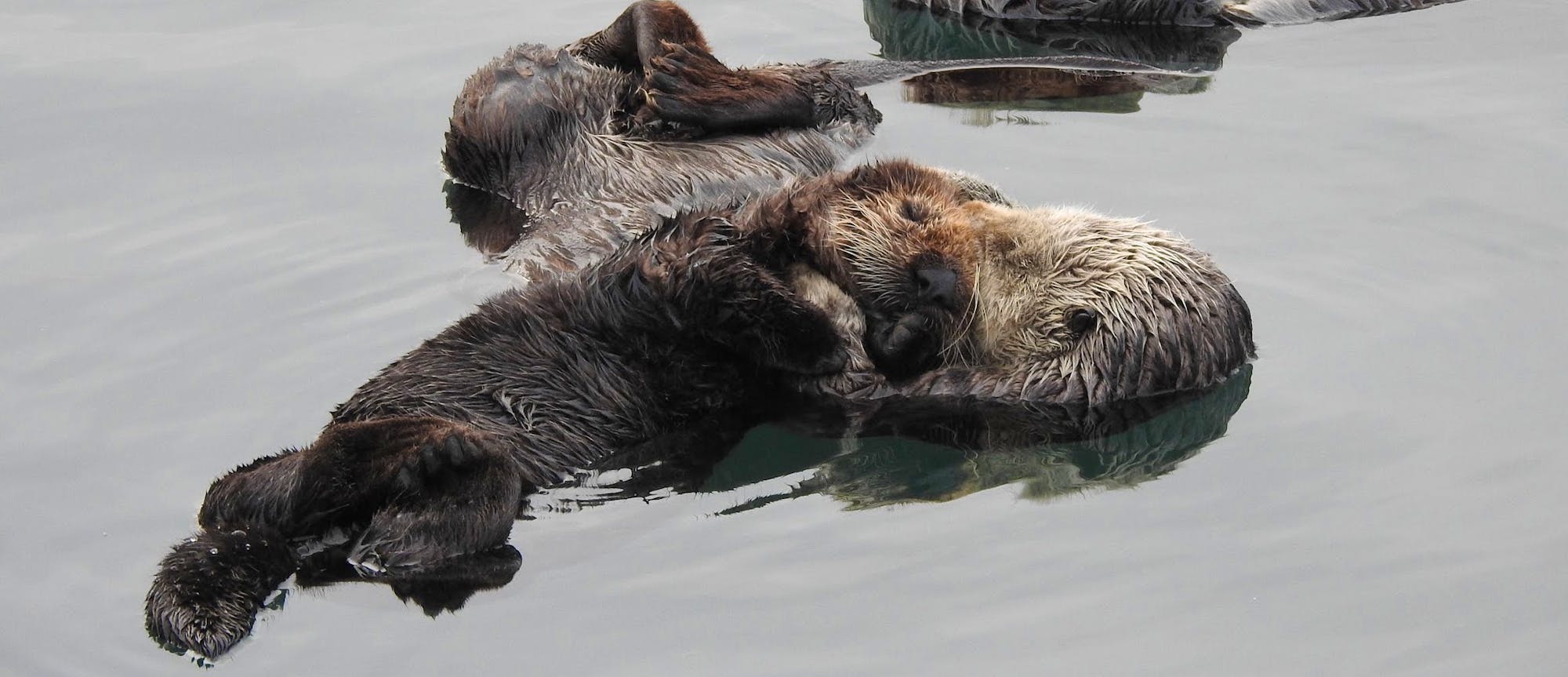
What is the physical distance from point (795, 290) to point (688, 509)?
75 cm

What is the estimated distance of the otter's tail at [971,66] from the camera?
695 centimetres

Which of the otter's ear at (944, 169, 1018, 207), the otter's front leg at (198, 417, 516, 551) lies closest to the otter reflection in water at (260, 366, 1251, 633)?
the otter's front leg at (198, 417, 516, 551)

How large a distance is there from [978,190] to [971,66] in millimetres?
2280

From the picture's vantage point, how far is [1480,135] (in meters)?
6.61

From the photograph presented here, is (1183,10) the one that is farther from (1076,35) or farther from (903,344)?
(903,344)

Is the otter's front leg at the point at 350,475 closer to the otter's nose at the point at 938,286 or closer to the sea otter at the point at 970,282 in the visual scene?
the sea otter at the point at 970,282

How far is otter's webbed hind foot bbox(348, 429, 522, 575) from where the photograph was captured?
374cm

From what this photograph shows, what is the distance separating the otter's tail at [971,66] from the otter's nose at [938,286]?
2.35m

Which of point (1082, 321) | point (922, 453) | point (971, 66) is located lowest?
point (922, 453)

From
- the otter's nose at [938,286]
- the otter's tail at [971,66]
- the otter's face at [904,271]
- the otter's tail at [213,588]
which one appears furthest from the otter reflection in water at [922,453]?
the otter's tail at [971,66]

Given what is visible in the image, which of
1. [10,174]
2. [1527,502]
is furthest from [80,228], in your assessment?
[1527,502]

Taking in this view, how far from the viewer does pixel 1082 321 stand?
468 cm

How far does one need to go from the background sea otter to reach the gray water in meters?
0.19

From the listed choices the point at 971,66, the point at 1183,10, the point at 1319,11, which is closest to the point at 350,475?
the point at 971,66
